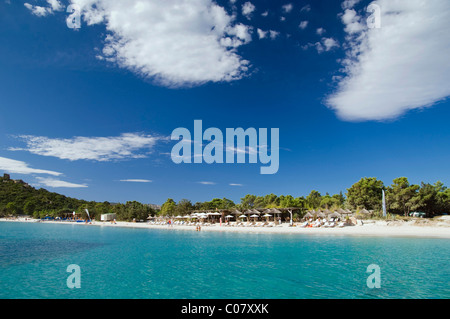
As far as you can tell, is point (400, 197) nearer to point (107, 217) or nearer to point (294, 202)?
point (294, 202)

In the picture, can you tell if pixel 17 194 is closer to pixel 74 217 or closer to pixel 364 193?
pixel 74 217

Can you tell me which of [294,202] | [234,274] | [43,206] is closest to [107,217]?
[43,206]

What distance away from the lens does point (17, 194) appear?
96750 mm

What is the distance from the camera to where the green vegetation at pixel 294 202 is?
133 ft

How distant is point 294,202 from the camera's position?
182 ft

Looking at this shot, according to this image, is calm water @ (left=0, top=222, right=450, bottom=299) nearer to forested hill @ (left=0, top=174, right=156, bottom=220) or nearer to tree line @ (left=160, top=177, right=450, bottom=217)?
tree line @ (left=160, top=177, right=450, bottom=217)

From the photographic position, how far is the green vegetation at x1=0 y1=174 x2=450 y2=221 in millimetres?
40656

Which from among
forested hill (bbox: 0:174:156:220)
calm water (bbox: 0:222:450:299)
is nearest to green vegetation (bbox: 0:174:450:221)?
forested hill (bbox: 0:174:156:220)

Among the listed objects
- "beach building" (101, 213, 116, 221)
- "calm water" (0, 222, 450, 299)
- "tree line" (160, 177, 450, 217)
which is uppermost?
"tree line" (160, 177, 450, 217)

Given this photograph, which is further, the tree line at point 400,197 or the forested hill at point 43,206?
the forested hill at point 43,206

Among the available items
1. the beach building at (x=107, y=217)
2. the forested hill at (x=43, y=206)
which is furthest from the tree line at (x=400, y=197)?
the beach building at (x=107, y=217)

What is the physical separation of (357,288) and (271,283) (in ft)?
10.7

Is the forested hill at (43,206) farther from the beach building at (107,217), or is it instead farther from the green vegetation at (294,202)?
the beach building at (107,217)
